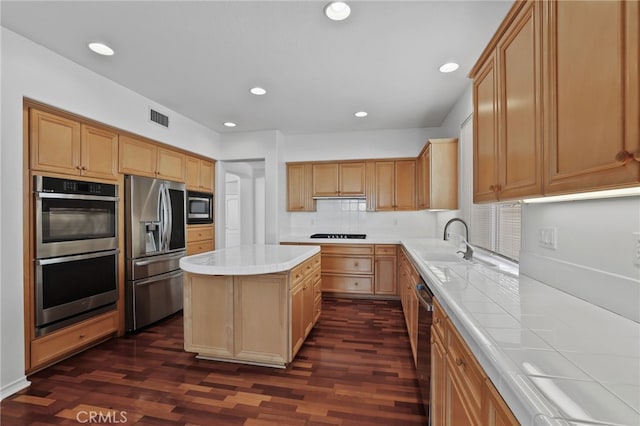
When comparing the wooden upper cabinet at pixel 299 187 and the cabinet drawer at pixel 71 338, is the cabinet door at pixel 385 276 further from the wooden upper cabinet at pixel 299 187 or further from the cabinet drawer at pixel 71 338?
the cabinet drawer at pixel 71 338

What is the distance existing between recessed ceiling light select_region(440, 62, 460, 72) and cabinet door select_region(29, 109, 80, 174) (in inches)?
133

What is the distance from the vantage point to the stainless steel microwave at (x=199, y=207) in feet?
13.5

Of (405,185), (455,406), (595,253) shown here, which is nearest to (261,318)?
(455,406)

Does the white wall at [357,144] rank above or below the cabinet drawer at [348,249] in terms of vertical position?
above

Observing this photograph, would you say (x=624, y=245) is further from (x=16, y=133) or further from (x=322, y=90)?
(x=16, y=133)

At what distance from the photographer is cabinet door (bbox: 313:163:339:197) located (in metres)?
4.86

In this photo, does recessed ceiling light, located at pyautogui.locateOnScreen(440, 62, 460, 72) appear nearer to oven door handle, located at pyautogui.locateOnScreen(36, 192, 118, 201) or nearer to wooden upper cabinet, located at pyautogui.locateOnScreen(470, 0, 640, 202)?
wooden upper cabinet, located at pyautogui.locateOnScreen(470, 0, 640, 202)

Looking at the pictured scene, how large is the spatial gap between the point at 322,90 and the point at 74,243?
279 centimetres

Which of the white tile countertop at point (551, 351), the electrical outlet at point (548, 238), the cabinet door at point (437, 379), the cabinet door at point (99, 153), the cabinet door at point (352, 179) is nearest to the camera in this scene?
the white tile countertop at point (551, 351)

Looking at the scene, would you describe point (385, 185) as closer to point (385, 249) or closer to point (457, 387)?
point (385, 249)

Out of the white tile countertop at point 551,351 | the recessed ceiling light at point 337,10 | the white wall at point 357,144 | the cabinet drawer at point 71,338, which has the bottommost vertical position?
the cabinet drawer at point 71,338

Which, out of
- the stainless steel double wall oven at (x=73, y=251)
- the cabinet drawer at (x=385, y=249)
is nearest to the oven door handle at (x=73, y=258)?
the stainless steel double wall oven at (x=73, y=251)

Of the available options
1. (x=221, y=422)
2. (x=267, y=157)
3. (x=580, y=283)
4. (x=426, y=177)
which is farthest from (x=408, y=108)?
(x=221, y=422)

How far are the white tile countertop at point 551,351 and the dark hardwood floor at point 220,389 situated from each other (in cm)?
108
